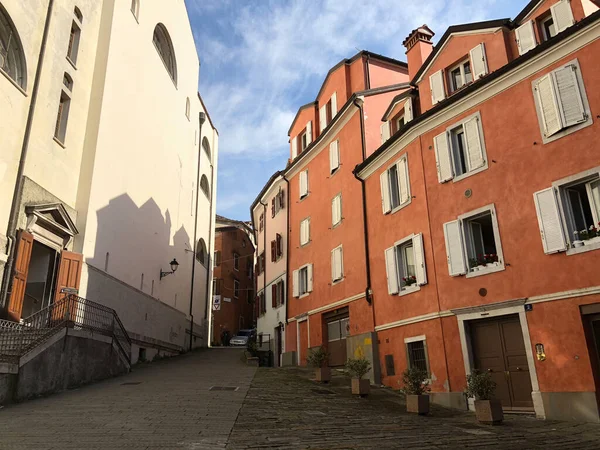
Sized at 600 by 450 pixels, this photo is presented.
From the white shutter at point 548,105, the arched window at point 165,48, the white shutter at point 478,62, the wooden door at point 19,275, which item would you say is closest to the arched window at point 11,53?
the wooden door at point 19,275

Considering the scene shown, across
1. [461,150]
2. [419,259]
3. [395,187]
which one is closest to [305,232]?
[395,187]

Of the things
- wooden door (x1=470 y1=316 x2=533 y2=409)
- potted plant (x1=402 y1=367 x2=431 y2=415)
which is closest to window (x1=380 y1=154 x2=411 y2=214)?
wooden door (x1=470 y1=316 x2=533 y2=409)

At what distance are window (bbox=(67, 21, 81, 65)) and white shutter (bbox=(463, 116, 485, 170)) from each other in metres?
14.5

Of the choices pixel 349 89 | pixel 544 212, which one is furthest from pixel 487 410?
pixel 349 89

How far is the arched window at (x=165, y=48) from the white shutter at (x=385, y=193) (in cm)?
1610

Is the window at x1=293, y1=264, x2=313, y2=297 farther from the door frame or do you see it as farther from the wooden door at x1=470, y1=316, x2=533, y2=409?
the wooden door at x1=470, y1=316, x2=533, y2=409

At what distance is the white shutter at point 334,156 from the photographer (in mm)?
21875

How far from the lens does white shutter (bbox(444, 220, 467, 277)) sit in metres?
13.3

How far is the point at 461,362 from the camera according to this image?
12.8m

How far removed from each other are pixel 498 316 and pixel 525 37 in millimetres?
7453

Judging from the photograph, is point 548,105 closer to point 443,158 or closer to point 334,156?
point 443,158

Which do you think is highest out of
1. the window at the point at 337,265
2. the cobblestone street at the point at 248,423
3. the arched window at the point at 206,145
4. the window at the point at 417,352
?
the arched window at the point at 206,145

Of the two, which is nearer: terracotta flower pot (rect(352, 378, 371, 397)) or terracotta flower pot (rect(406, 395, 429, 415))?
terracotta flower pot (rect(406, 395, 429, 415))

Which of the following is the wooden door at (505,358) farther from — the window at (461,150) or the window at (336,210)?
the window at (336,210)
